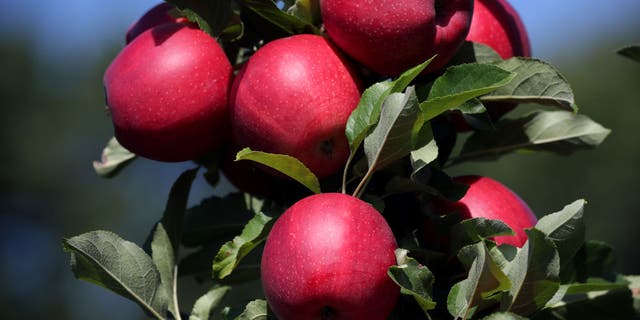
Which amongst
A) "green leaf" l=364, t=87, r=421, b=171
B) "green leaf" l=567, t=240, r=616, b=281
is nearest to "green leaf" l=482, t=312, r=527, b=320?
"green leaf" l=364, t=87, r=421, b=171

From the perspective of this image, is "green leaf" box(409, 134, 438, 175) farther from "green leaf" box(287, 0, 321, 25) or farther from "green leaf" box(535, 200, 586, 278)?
"green leaf" box(287, 0, 321, 25)

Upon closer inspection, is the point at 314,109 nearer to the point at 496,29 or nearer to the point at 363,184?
the point at 363,184

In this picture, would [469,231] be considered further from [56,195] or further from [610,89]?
[56,195]

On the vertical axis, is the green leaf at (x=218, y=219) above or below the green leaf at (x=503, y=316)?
below

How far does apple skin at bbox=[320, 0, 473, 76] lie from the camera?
3.80 ft

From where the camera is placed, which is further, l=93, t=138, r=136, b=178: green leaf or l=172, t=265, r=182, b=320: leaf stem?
l=93, t=138, r=136, b=178: green leaf

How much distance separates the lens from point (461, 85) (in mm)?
1112

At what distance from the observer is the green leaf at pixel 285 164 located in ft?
3.59

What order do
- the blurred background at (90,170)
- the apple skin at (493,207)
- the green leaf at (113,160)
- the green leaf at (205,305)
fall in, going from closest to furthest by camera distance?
the apple skin at (493,207) → the green leaf at (205,305) → the green leaf at (113,160) → the blurred background at (90,170)

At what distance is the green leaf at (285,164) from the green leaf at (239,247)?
0.08m

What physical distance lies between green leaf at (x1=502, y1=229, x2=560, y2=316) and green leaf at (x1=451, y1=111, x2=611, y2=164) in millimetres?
334

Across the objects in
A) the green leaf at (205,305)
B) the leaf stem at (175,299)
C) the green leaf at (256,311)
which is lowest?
the green leaf at (205,305)

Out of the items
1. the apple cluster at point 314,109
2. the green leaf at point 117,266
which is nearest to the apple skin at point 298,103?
the apple cluster at point 314,109

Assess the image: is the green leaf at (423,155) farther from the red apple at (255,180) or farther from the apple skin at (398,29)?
the red apple at (255,180)
